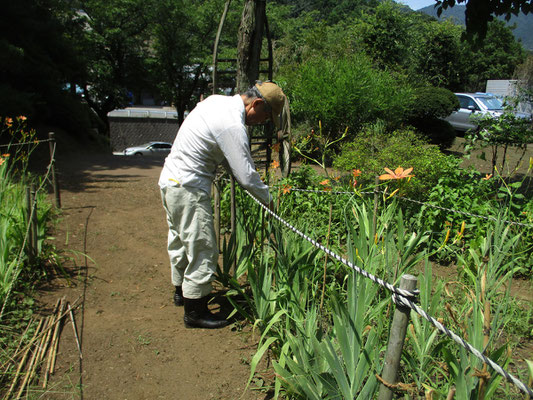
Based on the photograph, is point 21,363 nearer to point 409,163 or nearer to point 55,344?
point 55,344

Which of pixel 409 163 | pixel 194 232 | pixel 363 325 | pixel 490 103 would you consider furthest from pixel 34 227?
pixel 490 103

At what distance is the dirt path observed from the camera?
234cm

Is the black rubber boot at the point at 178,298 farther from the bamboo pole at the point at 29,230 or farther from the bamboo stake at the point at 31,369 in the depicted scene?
the bamboo pole at the point at 29,230

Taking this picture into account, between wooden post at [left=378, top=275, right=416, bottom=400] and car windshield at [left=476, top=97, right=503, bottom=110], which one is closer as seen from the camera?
wooden post at [left=378, top=275, right=416, bottom=400]

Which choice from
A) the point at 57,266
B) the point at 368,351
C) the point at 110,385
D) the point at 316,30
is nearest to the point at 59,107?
the point at 316,30

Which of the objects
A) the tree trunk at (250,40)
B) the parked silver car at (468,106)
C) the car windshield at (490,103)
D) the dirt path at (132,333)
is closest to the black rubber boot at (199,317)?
the dirt path at (132,333)

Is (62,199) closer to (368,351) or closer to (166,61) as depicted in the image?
(368,351)

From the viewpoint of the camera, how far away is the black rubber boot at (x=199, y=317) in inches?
114

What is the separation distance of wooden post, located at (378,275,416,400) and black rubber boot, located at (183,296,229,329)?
63.9 inches

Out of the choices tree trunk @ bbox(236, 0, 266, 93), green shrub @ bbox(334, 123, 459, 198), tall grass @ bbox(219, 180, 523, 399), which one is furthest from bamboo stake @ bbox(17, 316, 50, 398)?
tree trunk @ bbox(236, 0, 266, 93)

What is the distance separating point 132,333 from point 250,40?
388cm

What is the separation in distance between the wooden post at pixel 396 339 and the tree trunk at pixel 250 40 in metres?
4.65

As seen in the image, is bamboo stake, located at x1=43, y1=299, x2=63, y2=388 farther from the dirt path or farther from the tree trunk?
the tree trunk

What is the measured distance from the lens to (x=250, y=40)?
541 cm
